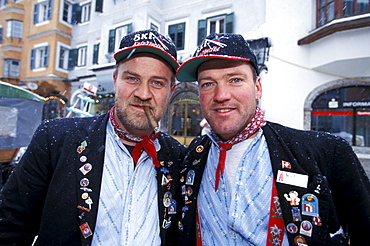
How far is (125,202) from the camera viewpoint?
130 centimetres

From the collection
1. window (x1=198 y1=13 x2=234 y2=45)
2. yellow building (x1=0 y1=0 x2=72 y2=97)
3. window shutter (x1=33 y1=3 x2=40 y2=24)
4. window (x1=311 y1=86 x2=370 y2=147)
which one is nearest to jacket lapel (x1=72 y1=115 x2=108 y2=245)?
window (x1=198 y1=13 x2=234 y2=45)

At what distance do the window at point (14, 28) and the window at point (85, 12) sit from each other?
619cm

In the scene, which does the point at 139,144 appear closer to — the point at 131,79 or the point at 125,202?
the point at 125,202

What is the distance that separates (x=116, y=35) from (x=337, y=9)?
10306mm

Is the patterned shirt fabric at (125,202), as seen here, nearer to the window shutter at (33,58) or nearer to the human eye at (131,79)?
the human eye at (131,79)

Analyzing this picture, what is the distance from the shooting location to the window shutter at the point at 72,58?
47.1 ft

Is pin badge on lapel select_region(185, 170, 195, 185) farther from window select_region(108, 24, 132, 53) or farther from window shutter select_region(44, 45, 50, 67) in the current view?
window shutter select_region(44, 45, 50, 67)

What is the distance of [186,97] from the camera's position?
1042 cm

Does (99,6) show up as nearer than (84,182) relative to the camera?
No

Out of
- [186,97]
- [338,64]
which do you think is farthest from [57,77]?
[338,64]

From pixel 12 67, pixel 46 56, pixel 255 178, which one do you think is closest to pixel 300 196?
pixel 255 178

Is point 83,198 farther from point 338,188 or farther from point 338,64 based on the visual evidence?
point 338,64

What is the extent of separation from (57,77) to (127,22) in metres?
7.24

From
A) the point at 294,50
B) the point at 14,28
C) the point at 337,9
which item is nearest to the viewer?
the point at 337,9
